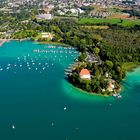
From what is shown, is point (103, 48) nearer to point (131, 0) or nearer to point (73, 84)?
point (73, 84)

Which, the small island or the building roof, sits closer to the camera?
the small island

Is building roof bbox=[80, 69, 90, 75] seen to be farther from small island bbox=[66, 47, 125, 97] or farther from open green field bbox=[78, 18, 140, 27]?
open green field bbox=[78, 18, 140, 27]

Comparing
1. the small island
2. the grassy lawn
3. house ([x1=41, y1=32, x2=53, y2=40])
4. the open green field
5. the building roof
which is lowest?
the open green field

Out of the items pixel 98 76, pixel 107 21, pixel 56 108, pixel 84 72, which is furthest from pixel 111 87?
pixel 107 21

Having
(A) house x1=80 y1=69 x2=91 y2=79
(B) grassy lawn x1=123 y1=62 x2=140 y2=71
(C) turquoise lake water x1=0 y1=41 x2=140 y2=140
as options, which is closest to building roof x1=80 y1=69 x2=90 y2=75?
(A) house x1=80 y1=69 x2=91 y2=79

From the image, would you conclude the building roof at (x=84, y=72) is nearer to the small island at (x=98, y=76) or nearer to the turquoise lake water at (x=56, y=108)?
the small island at (x=98, y=76)

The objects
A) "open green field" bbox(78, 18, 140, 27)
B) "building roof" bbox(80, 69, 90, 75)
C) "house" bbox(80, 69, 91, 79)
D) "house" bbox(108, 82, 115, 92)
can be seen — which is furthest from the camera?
"open green field" bbox(78, 18, 140, 27)

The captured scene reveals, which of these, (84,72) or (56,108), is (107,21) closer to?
(84,72)

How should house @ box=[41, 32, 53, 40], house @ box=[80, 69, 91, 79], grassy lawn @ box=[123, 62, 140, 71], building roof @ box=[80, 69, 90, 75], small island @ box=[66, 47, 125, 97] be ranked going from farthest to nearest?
house @ box=[41, 32, 53, 40] → grassy lawn @ box=[123, 62, 140, 71] → building roof @ box=[80, 69, 90, 75] → house @ box=[80, 69, 91, 79] → small island @ box=[66, 47, 125, 97]
